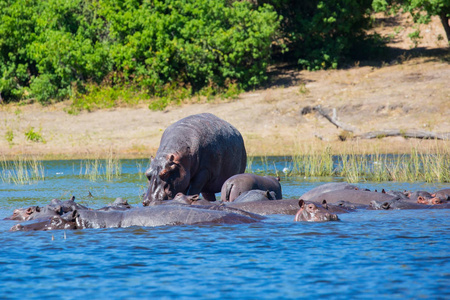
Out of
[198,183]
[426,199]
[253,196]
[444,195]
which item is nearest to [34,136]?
[198,183]

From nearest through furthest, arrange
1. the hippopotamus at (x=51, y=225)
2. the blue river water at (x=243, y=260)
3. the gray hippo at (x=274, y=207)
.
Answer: the blue river water at (x=243, y=260) < the hippopotamus at (x=51, y=225) < the gray hippo at (x=274, y=207)

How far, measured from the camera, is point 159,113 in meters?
24.5

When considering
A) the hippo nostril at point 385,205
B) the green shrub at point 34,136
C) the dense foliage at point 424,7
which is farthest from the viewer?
the dense foliage at point 424,7

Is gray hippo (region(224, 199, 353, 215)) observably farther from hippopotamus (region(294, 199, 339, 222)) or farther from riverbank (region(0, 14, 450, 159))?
→ riverbank (region(0, 14, 450, 159))

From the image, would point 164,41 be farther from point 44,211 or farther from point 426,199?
point 44,211

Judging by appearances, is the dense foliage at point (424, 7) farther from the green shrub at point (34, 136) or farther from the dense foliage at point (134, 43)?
the green shrub at point (34, 136)

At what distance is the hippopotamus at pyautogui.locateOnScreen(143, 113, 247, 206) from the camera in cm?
1008

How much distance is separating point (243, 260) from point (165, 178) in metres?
3.74

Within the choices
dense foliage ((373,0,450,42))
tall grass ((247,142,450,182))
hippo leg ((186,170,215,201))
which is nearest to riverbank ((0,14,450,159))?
dense foliage ((373,0,450,42))

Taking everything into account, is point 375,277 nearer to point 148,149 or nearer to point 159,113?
point 148,149

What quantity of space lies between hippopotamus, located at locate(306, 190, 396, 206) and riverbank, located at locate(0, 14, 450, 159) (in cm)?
925

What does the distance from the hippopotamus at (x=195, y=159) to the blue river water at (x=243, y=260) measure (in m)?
1.85

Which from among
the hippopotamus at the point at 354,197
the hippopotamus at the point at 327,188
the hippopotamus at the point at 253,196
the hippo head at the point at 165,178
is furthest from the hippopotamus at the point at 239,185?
the hippopotamus at the point at 354,197

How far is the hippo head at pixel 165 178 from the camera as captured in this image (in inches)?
394
